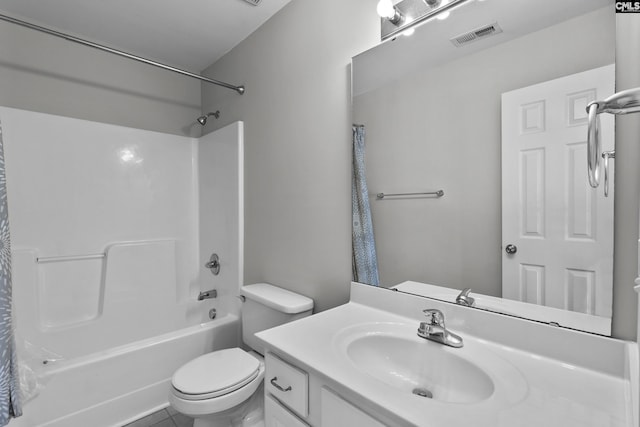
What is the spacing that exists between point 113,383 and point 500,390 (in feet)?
6.11

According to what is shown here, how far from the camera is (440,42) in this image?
44.9 inches

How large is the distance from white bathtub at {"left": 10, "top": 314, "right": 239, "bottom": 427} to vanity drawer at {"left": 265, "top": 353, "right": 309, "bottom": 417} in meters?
1.07

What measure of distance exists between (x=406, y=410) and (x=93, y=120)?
2.56 metres

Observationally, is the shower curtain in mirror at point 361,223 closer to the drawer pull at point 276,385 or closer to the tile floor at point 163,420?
the drawer pull at point 276,385

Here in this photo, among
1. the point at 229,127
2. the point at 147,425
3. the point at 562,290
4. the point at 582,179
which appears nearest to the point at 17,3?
the point at 229,127

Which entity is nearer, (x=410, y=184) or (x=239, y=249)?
(x=410, y=184)

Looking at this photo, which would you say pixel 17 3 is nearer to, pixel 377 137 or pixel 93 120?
pixel 93 120

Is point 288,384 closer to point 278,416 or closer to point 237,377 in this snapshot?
point 278,416

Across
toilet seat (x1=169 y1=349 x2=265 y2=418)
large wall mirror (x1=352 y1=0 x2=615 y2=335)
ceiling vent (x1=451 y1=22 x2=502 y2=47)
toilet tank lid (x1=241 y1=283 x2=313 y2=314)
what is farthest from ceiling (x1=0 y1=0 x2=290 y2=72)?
toilet seat (x1=169 y1=349 x2=265 y2=418)

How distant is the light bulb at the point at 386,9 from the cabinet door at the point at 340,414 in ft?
4.37

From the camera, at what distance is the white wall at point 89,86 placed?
187 centimetres

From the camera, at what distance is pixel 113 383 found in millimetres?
1639

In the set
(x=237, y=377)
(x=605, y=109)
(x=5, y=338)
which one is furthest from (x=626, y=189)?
(x=5, y=338)

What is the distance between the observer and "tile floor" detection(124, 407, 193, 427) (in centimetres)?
171
